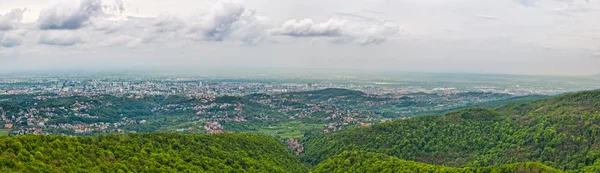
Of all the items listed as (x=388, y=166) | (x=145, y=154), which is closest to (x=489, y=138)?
(x=388, y=166)

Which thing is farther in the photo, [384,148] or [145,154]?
[384,148]

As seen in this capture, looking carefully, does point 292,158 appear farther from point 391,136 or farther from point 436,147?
point 436,147

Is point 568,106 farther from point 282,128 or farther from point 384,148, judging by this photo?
point 282,128

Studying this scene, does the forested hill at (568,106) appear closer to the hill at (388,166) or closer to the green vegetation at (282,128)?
the hill at (388,166)

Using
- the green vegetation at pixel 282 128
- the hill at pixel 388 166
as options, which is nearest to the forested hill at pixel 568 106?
the hill at pixel 388 166

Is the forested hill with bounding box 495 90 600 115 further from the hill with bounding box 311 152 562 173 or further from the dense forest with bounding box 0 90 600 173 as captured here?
the hill with bounding box 311 152 562 173

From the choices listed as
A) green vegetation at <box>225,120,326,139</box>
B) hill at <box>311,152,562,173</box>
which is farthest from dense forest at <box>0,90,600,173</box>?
green vegetation at <box>225,120,326,139</box>
